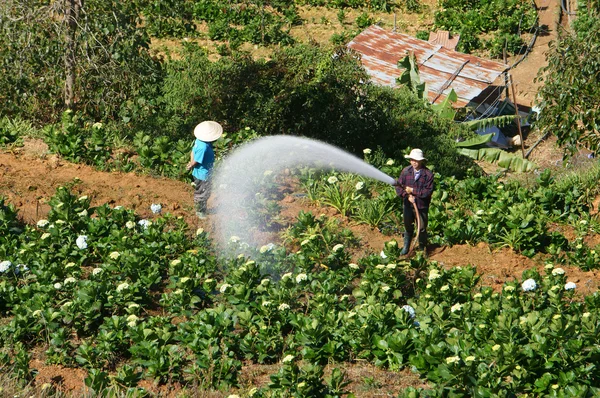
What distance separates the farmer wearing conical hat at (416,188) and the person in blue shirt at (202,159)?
7.69 ft

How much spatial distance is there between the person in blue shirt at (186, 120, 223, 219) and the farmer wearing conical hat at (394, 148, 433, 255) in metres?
2.34

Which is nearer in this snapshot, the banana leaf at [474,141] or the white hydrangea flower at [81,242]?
the white hydrangea flower at [81,242]

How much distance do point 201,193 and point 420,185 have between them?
109 inches

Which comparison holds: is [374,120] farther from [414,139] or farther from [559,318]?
[559,318]

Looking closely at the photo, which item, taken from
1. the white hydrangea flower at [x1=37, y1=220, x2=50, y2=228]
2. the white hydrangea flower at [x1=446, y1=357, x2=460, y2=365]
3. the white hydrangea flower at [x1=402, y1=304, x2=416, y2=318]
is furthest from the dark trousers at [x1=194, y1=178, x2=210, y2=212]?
the white hydrangea flower at [x1=446, y1=357, x2=460, y2=365]

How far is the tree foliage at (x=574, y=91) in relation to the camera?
1282cm

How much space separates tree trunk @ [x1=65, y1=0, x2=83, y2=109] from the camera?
13.2 meters

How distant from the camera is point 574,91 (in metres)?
12.9

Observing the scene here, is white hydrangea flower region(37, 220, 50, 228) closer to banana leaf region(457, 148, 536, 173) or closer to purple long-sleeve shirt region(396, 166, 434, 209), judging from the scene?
purple long-sleeve shirt region(396, 166, 434, 209)

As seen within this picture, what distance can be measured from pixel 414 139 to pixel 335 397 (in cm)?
772

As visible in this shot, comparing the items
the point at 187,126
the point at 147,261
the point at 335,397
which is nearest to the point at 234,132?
the point at 187,126

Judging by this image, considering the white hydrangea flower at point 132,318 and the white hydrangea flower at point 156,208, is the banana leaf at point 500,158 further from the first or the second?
the white hydrangea flower at point 132,318

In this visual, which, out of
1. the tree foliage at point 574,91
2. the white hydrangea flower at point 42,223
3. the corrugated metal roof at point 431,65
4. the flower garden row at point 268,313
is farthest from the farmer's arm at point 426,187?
the corrugated metal roof at point 431,65

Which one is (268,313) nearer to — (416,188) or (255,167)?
(416,188)
